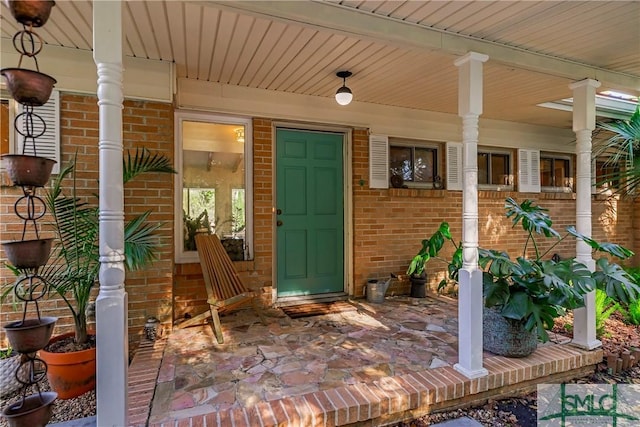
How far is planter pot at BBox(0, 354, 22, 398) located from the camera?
2.10 m

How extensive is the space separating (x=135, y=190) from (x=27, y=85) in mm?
1550

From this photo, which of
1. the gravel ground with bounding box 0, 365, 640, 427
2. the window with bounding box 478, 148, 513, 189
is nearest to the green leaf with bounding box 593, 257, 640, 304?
the gravel ground with bounding box 0, 365, 640, 427

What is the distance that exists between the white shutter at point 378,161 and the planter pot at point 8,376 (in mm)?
3381

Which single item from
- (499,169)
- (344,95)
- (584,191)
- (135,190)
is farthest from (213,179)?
(499,169)

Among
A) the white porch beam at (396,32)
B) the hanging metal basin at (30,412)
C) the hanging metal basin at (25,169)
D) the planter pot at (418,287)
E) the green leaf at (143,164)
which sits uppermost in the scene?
the white porch beam at (396,32)

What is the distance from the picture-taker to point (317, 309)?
11.5 ft

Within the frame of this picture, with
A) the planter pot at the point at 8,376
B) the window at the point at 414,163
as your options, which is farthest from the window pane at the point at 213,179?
the window at the point at 414,163

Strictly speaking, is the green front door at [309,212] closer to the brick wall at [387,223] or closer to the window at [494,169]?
the brick wall at [387,223]

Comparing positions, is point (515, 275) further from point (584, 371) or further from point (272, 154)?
point (272, 154)

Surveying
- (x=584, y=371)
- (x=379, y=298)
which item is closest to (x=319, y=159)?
(x=379, y=298)

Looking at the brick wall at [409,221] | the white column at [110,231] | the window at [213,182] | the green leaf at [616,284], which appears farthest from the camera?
the brick wall at [409,221]

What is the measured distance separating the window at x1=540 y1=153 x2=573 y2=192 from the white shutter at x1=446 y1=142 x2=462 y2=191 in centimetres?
165

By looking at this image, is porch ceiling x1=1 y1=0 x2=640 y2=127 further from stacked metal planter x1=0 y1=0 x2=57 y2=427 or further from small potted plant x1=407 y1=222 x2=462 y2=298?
small potted plant x1=407 y1=222 x2=462 y2=298

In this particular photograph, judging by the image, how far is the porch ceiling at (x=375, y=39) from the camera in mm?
1979
